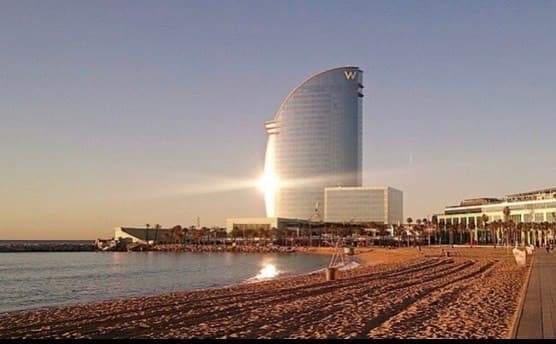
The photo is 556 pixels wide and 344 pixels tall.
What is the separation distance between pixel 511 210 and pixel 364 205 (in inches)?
2724

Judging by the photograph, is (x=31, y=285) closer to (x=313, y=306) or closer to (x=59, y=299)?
(x=59, y=299)

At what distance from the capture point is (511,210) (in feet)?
375

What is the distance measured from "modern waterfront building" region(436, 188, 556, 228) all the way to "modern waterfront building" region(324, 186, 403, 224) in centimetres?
3204

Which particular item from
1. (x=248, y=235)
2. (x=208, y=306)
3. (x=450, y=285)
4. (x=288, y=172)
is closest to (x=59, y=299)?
(x=208, y=306)

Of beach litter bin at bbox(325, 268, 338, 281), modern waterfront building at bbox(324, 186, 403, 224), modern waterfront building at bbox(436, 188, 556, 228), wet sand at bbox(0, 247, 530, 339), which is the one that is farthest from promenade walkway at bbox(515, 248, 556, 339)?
modern waterfront building at bbox(324, 186, 403, 224)

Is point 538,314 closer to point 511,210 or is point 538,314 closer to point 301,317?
point 301,317

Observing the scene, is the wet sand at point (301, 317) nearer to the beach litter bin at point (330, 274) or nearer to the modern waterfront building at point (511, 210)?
the beach litter bin at point (330, 274)

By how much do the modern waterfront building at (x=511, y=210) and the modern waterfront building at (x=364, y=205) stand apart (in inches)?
1261

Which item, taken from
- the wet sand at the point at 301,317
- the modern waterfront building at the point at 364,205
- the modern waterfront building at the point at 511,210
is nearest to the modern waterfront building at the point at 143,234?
the modern waterfront building at the point at 364,205

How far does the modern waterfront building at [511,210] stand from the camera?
10632 centimetres

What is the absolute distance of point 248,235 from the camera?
522 feet

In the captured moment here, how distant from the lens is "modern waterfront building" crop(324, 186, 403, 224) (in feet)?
587

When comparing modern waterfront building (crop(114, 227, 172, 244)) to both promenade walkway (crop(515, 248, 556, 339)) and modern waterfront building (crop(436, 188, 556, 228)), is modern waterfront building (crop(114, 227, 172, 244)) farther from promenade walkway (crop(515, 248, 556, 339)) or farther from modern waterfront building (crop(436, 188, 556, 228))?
promenade walkway (crop(515, 248, 556, 339))

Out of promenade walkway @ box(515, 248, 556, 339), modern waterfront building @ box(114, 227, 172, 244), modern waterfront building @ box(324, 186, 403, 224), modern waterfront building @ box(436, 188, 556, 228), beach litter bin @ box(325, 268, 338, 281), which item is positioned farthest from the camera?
modern waterfront building @ box(324, 186, 403, 224)
